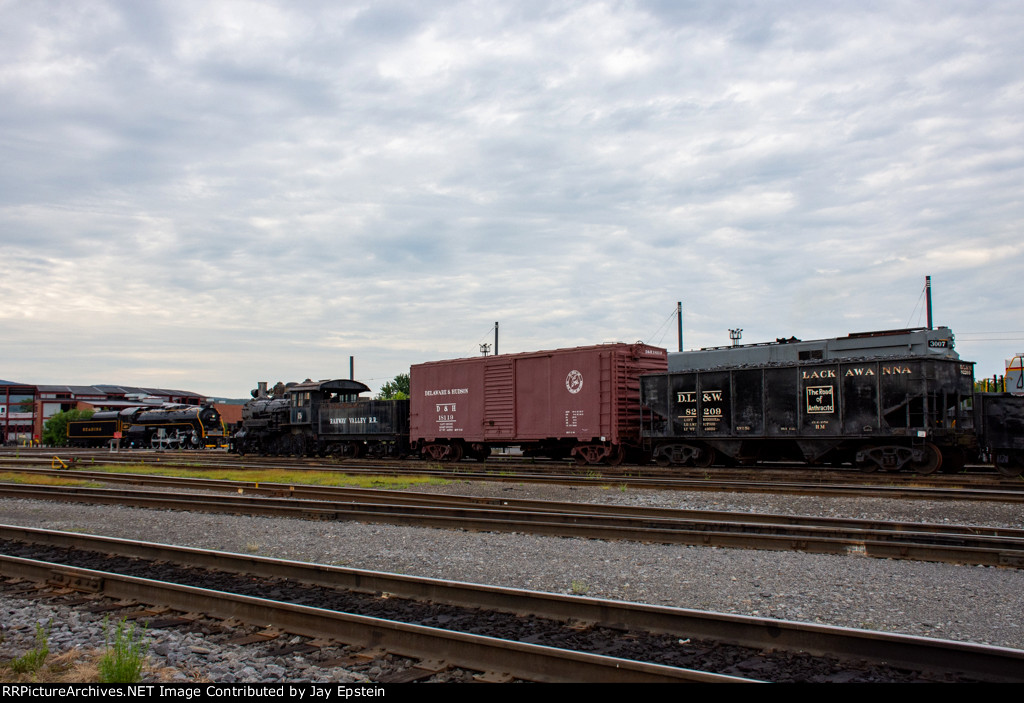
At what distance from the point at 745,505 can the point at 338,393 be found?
70.5ft

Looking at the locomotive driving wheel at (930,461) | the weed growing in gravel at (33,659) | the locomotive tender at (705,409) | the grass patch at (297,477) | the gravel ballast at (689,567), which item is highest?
the locomotive tender at (705,409)

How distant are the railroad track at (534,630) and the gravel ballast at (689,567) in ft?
2.14

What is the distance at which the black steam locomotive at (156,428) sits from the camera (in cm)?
4416

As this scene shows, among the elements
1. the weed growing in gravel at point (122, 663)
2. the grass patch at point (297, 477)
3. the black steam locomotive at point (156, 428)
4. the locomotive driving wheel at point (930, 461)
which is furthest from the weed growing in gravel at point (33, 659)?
the black steam locomotive at point (156, 428)

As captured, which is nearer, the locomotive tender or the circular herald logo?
the locomotive tender

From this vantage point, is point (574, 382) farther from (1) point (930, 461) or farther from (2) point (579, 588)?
(2) point (579, 588)

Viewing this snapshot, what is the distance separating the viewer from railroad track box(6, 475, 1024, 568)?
7.73m

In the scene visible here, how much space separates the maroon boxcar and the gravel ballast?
902 cm

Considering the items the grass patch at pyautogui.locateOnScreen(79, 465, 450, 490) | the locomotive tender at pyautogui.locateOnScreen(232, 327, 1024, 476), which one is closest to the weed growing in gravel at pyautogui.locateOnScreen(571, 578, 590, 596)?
the grass patch at pyautogui.locateOnScreen(79, 465, 450, 490)

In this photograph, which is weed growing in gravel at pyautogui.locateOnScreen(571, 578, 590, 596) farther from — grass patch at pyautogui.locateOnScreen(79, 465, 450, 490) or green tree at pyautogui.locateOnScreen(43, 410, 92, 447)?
green tree at pyautogui.locateOnScreen(43, 410, 92, 447)

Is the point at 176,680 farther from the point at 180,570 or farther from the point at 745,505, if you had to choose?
the point at 745,505

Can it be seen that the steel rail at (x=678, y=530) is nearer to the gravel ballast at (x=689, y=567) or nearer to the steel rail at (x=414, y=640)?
the gravel ballast at (x=689, y=567)

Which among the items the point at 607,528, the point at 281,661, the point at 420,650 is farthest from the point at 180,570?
the point at 607,528

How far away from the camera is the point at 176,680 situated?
438 cm
